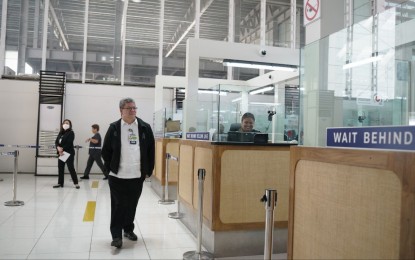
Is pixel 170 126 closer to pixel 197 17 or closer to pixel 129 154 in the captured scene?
pixel 129 154

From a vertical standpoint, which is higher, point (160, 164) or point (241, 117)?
point (241, 117)

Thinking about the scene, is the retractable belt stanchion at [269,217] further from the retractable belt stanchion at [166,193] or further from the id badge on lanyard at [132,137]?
the retractable belt stanchion at [166,193]

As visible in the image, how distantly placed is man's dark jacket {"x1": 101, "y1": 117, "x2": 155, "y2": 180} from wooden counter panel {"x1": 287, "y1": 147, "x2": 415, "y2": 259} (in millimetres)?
1885

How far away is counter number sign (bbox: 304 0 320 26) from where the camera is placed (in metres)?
4.72

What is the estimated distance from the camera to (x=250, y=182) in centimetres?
358

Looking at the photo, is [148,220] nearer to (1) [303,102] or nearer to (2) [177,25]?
(1) [303,102]

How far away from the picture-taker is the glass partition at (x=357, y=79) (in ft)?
6.23

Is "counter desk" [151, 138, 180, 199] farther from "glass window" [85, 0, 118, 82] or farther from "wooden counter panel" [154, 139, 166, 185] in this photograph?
"glass window" [85, 0, 118, 82]

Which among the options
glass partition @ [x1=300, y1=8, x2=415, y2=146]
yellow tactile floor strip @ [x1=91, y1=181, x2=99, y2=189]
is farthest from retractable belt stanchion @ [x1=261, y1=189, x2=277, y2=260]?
yellow tactile floor strip @ [x1=91, y1=181, x2=99, y2=189]

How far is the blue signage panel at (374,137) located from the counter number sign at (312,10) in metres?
3.21

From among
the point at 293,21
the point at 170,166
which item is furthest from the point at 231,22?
the point at 170,166

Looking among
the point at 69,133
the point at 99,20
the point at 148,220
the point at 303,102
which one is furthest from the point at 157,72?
the point at 303,102

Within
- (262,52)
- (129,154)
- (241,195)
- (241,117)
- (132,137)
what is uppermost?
(262,52)

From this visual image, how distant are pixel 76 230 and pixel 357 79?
12.0 ft
